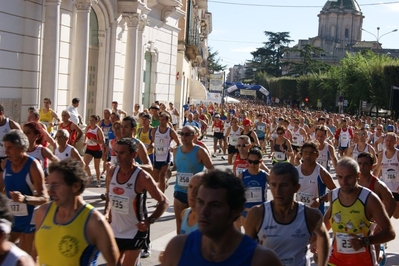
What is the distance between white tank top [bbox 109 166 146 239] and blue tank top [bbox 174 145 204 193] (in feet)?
7.83

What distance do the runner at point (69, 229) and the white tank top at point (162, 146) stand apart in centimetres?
821

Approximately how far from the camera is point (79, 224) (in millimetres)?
4285

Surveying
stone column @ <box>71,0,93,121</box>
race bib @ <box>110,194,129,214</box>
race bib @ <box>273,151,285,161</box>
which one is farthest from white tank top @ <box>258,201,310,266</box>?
stone column @ <box>71,0,93,121</box>

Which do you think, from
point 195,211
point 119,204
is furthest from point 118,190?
point 195,211

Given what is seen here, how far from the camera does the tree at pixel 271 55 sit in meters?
119

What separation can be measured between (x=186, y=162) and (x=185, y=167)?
7 centimetres

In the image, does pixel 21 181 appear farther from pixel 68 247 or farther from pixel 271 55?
pixel 271 55

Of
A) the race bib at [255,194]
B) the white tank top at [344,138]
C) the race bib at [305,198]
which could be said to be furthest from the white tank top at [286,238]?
the white tank top at [344,138]

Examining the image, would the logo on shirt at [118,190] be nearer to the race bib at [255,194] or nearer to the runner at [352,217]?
the runner at [352,217]

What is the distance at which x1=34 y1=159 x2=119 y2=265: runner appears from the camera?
13.9 feet

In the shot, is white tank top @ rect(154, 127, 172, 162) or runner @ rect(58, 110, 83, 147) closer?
white tank top @ rect(154, 127, 172, 162)

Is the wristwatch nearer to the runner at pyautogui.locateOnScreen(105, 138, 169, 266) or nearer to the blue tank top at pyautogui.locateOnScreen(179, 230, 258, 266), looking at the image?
the runner at pyautogui.locateOnScreen(105, 138, 169, 266)

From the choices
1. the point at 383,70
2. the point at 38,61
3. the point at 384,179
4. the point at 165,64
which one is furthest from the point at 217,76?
the point at 384,179

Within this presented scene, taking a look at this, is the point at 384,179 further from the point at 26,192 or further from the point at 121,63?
the point at 121,63
